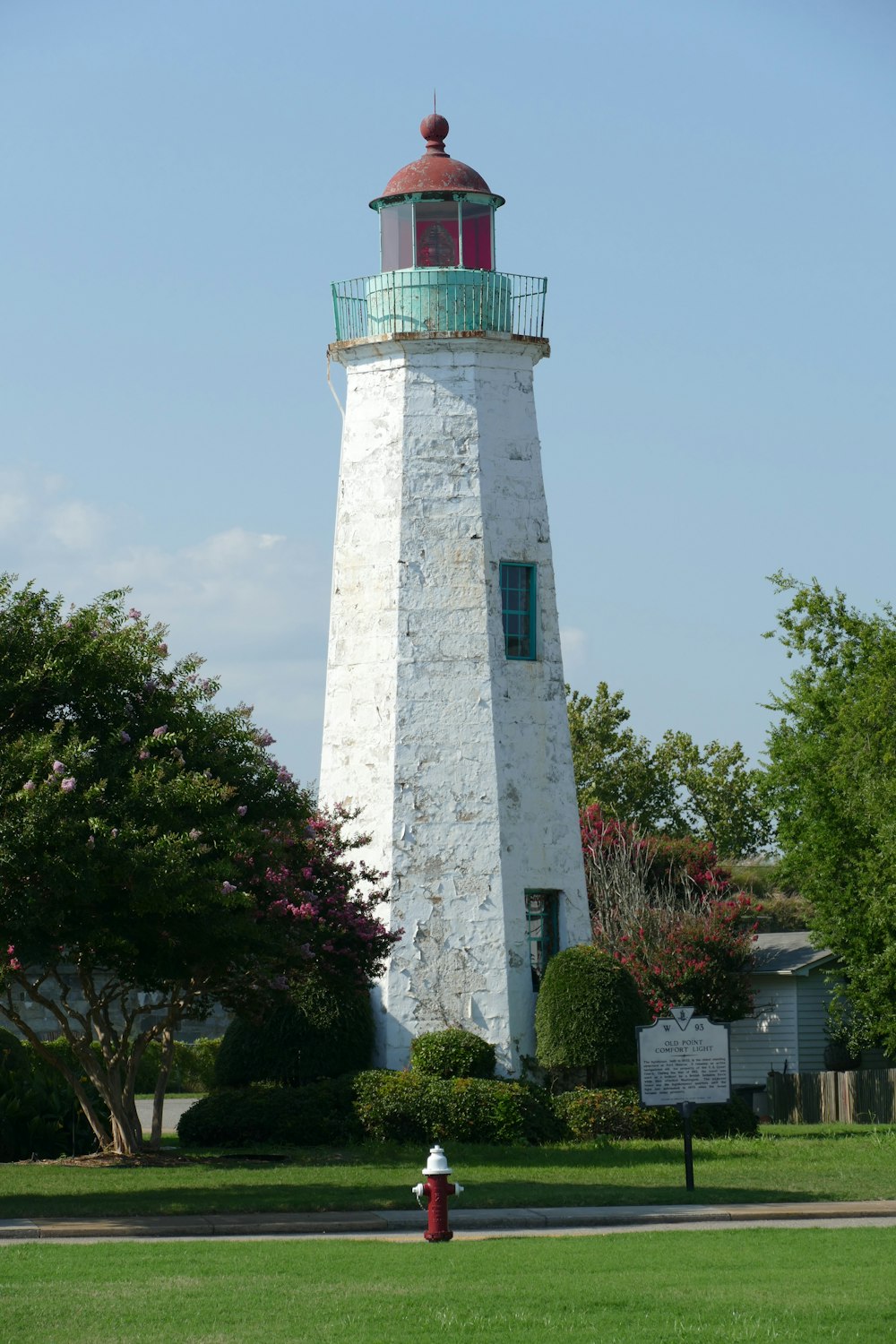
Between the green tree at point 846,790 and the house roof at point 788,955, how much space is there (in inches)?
51.9

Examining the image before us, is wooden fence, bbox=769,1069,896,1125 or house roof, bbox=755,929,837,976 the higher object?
house roof, bbox=755,929,837,976

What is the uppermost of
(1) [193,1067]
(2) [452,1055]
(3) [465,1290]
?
(2) [452,1055]

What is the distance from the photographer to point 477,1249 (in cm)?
1505

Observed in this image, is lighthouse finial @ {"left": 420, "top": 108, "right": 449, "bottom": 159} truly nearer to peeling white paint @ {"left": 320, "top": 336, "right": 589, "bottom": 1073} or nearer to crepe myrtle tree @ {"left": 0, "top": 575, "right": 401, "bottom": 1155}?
peeling white paint @ {"left": 320, "top": 336, "right": 589, "bottom": 1073}

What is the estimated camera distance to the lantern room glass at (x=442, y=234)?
31.1 meters

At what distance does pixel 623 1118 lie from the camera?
88.1 ft

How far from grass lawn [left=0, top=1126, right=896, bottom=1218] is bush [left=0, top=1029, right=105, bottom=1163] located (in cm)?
129

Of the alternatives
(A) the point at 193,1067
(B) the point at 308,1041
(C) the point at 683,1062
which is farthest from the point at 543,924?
(A) the point at 193,1067

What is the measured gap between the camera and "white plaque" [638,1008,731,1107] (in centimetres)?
2084

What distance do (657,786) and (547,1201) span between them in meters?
37.0

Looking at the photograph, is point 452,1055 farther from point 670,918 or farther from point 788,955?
point 788,955

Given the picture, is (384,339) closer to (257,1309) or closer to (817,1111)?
(817,1111)

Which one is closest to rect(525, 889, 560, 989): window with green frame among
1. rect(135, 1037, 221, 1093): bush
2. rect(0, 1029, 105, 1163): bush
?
rect(0, 1029, 105, 1163): bush

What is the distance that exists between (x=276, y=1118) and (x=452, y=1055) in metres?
2.79
